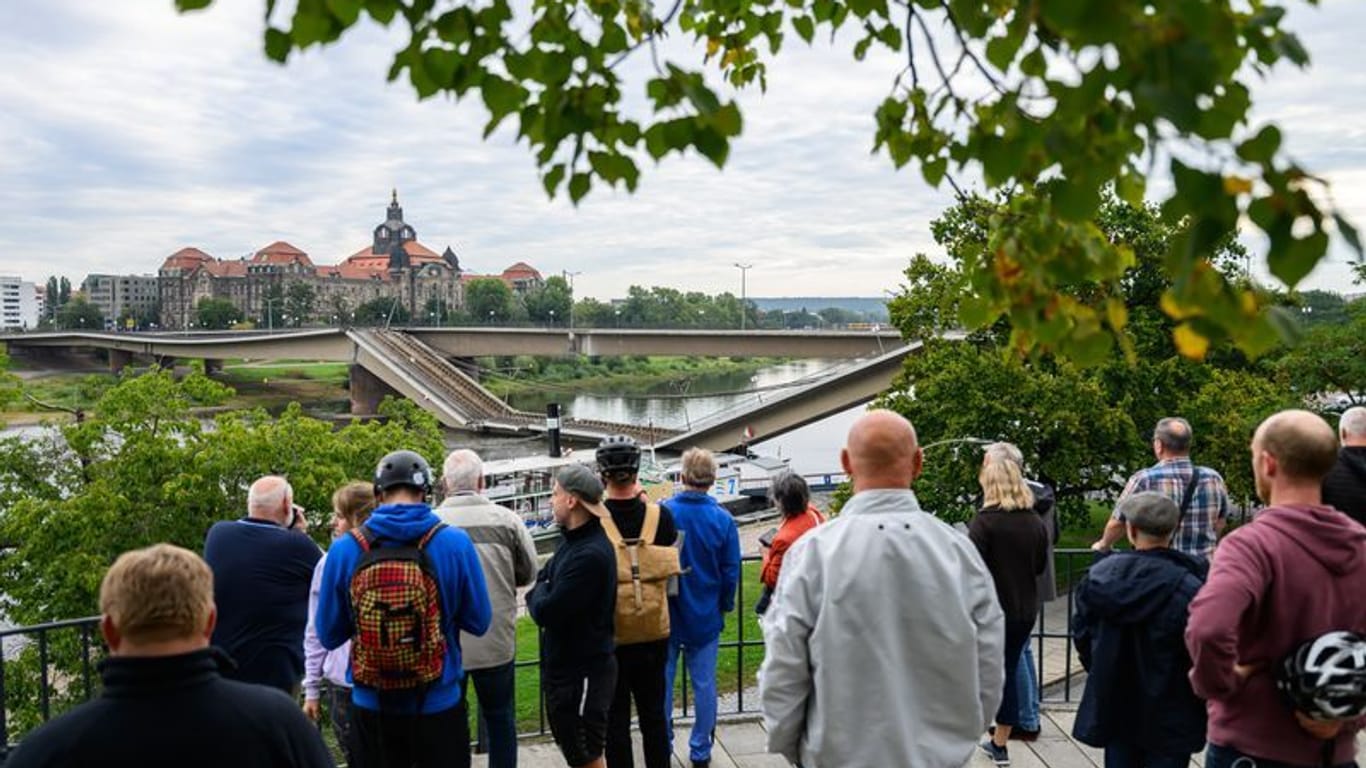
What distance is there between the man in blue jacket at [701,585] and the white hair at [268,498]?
6.05 ft

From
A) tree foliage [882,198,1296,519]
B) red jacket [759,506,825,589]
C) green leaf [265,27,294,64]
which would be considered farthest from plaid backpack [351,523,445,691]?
tree foliage [882,198,1296,519]

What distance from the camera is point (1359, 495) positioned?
16.3ft

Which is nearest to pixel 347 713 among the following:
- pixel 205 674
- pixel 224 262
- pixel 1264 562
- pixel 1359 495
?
pixel 205 674

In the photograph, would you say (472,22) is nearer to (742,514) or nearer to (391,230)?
(742,514)

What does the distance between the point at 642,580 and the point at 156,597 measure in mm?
2747

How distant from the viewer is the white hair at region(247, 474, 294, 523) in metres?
4.95

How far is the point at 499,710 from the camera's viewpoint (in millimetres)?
5164

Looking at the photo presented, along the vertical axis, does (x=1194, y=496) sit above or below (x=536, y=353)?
above

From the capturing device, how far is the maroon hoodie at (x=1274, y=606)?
338 centimetres

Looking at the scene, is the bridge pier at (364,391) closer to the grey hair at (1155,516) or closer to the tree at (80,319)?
the grey hair at (1155,516)

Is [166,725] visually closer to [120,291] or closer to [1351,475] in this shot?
[1351,475]

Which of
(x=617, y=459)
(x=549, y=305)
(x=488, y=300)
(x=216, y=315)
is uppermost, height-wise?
(x=488, y=300)

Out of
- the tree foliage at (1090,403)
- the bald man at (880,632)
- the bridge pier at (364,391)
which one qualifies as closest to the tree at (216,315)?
the bridge pier at (364,391)

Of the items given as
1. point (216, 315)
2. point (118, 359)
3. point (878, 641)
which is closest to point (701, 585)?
point (878, 641)
